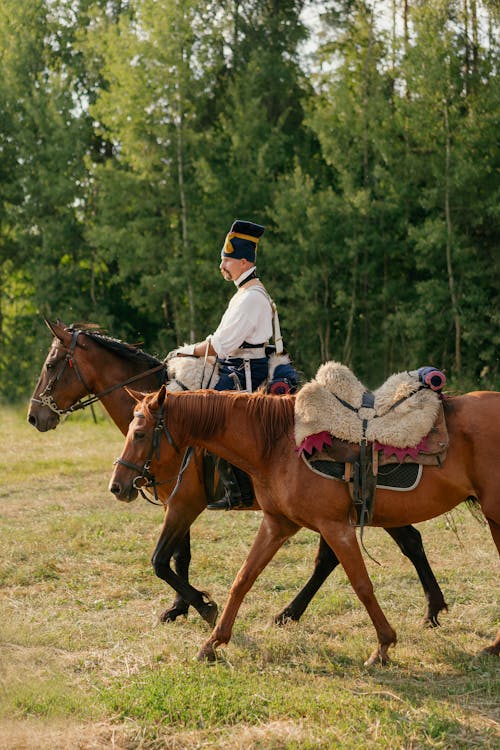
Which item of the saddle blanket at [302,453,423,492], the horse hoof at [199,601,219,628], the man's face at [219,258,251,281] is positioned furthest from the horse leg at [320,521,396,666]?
the man's face at [219,258,251,281]

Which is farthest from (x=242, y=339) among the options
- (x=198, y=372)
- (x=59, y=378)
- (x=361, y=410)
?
(x=59, y=378)

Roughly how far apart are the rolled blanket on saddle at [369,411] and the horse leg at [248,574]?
57 centimetres

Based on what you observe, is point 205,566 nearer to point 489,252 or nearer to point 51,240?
point 489,252

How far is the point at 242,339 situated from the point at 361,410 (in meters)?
1.13

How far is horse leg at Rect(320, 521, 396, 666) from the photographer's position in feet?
16.3

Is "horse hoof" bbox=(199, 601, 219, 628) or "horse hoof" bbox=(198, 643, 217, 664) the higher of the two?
"horse hoof" bbox=(198, 643, 217, 664)

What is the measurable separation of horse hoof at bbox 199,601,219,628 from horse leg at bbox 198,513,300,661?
26.8 inches

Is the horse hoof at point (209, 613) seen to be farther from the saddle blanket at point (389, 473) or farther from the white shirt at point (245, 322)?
the white shirt at point (245, 322)

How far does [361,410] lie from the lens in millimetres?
5230

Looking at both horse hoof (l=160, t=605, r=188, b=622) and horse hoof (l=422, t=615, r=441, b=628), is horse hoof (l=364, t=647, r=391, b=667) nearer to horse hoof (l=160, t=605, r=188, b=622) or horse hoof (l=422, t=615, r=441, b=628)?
horse hoof (l=422, t=615, r=441, b=628)

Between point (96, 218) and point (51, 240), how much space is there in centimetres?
141

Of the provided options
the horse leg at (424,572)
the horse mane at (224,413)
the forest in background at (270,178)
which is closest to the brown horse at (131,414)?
the horse leg at (424,572)

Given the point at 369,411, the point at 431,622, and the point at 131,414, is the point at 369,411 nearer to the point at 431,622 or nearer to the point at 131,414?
the point at 431,622

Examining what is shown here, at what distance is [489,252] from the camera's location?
1911 cm
